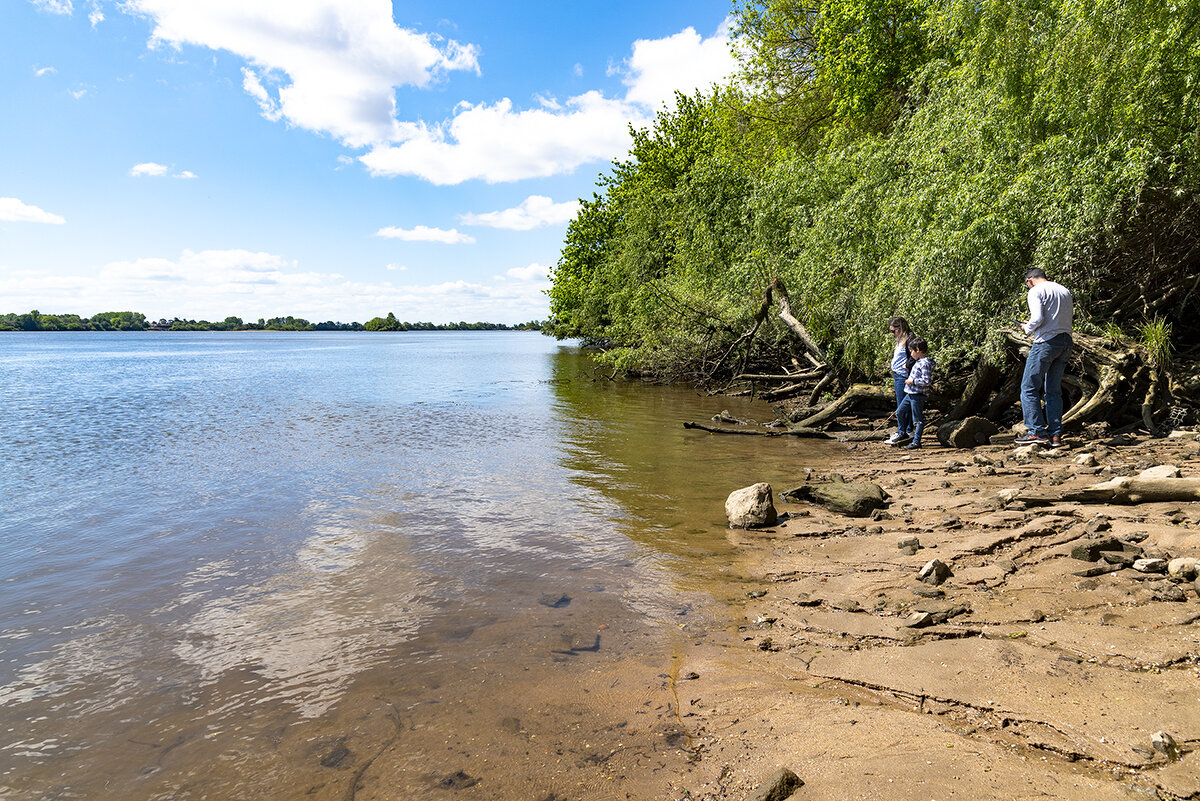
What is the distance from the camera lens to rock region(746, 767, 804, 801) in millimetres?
2686

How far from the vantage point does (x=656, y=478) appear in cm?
996

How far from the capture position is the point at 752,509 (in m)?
7.13

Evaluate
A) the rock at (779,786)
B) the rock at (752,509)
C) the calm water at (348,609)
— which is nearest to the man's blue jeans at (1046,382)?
the calm water at (348,609)

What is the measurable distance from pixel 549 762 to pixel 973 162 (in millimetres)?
11539

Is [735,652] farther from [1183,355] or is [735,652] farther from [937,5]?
[937,5]

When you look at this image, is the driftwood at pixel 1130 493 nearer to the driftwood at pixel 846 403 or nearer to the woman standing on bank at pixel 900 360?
the woman standing on bank at pixel 900 360

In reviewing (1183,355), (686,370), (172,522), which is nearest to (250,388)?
(686,370)

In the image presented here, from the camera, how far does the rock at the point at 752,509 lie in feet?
23.3

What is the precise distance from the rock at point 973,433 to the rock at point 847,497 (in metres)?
4.01

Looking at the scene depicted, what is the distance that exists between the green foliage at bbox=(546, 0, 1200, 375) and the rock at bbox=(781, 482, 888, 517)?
4.54 metres

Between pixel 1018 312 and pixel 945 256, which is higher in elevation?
pixel 945 256

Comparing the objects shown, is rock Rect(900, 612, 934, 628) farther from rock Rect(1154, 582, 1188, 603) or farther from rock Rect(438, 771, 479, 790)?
rock Rect(438, 771, 479, 790)

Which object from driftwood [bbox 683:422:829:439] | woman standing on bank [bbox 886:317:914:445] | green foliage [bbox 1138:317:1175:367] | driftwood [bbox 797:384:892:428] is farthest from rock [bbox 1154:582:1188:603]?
driftwood [bbox 797:384:892:428]

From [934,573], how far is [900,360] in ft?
23.9
